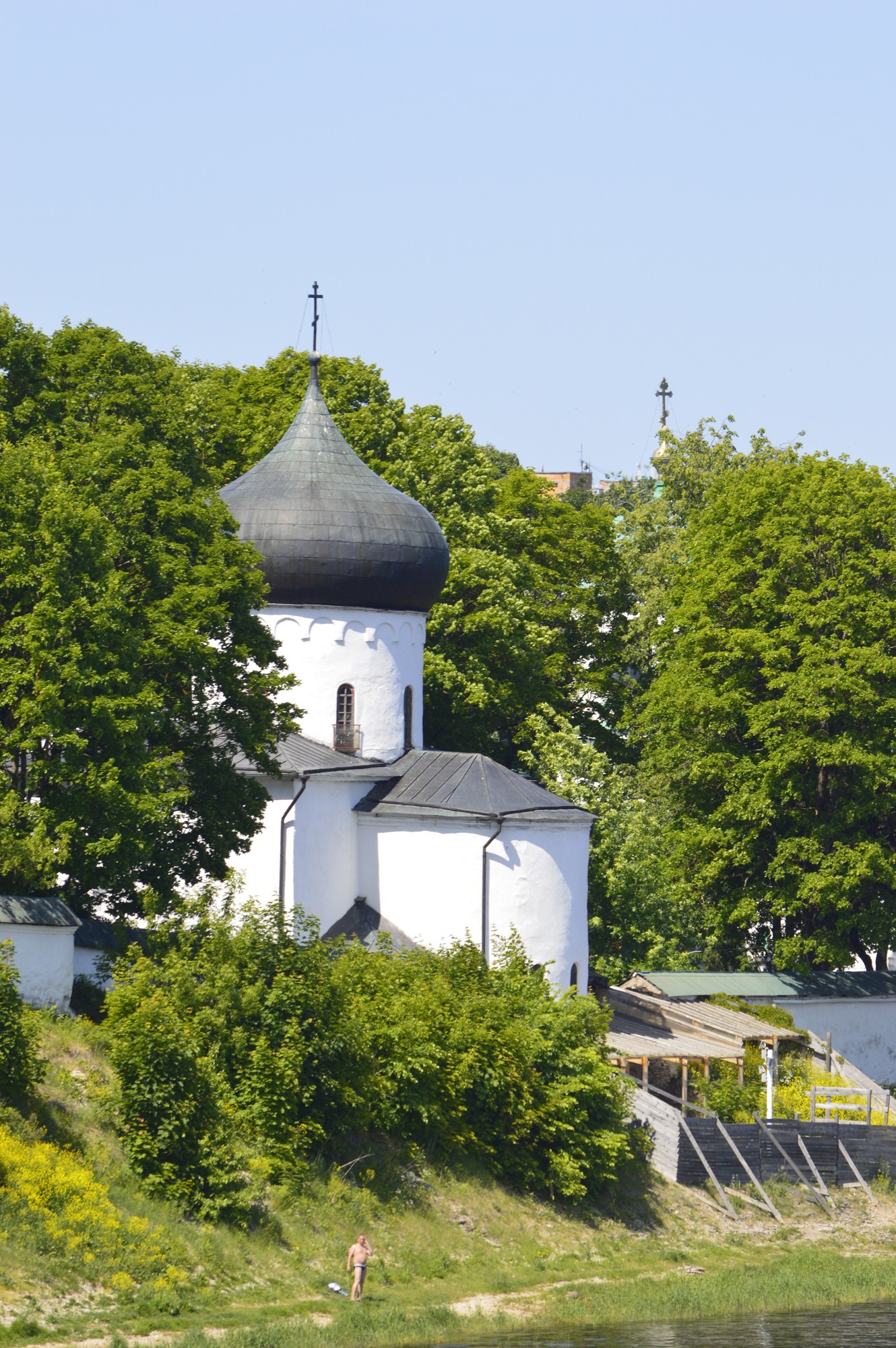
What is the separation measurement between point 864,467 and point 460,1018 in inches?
794

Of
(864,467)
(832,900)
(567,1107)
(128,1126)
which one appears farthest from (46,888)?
(864,467)

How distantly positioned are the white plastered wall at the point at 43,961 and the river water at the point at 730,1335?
7612mm

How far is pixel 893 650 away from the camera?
43.1 meters

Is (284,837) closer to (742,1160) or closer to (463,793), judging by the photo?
(463,793)

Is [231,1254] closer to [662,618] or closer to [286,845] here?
[286,845]

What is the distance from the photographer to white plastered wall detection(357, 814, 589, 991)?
35.9m

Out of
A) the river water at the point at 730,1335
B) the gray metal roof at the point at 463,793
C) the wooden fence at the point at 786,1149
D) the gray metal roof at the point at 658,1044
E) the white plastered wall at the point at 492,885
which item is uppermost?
the gray metal roof at the point at 463,793

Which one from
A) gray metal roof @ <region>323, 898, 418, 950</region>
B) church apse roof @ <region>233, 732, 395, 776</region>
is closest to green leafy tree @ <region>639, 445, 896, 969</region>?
church apse roof @ <region>233, 732, 395, 776</region>

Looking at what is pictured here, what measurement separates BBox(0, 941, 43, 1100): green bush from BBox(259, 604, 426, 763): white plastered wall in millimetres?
14386

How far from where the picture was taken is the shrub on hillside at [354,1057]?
25.6 meters

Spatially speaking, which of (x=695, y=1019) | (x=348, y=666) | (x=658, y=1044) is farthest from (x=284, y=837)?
Answer: (x=695, y=1019)

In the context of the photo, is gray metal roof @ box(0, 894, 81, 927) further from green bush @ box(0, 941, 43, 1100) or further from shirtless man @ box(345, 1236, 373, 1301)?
shirtless man @ box(345, 1236, 373, 1301)

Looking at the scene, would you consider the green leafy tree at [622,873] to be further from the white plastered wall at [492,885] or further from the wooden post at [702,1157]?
the wooden post at [702,1157]

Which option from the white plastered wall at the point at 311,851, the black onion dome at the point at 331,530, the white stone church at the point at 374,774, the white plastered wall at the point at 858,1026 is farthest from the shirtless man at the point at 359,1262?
the white plastered wall at the point at 858,1026
